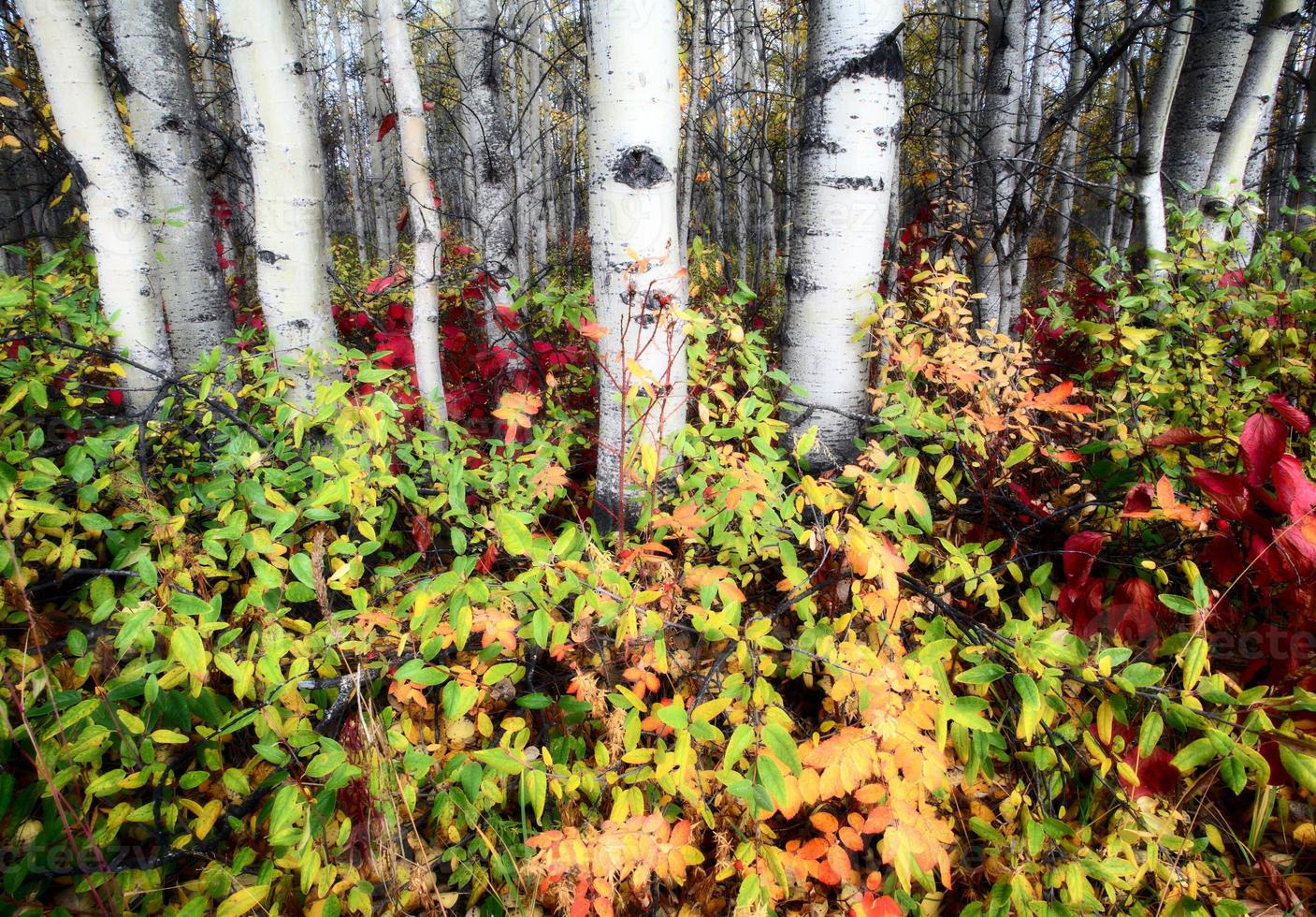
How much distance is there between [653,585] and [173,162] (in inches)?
146

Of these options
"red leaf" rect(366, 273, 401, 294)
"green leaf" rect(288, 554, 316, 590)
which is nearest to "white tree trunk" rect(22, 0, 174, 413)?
"red leaf" rect(366, 273, 401, 294)

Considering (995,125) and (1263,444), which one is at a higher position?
(995,125)

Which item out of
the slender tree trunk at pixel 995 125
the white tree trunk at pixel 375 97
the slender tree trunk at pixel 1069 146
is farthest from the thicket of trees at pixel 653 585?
the white tree trunk at pixel 375 97

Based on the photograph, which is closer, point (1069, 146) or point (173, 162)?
point (173, 162)

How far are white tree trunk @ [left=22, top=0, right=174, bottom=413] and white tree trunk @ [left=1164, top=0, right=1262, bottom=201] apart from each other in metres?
4.61

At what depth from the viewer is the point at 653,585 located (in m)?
1.64

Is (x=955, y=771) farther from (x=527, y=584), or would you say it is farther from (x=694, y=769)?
(x=527, y=584)

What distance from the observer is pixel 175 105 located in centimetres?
320

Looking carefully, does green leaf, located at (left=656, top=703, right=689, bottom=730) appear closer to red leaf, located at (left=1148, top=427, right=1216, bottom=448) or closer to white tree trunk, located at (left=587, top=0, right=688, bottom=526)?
white tree trunk, located at (left=587, top=0, right=688, bottom=526)

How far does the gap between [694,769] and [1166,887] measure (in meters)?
1.10

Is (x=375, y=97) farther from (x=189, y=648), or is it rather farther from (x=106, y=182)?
(x=189, y=648)

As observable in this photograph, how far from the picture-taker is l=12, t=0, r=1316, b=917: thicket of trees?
1.29 metres

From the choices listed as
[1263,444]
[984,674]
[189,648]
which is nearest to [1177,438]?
[1263,444]


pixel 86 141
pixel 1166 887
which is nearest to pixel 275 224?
pixel 86 141
